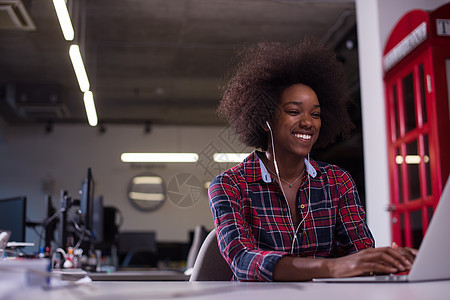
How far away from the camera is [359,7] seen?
463 cm

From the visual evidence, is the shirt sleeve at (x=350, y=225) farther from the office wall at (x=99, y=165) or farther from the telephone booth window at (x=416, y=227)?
the office wall at (x=99, y=165)

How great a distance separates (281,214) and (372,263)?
0.54 metres

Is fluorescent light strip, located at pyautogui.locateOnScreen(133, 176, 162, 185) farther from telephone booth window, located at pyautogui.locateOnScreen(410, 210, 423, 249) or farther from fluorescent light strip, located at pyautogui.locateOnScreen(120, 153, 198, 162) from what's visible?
telephone booth window, located at pyautogui.locateOnScreen(410, 210, 423, 249)

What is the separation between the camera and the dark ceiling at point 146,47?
5.86m

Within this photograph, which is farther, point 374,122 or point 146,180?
point 146,180

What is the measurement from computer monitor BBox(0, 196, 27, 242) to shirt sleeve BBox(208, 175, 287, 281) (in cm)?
179

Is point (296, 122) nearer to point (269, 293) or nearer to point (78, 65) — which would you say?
point (269, 293)

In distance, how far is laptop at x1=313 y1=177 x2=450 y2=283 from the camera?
102 centimetres

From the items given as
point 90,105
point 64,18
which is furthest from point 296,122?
point 90,105

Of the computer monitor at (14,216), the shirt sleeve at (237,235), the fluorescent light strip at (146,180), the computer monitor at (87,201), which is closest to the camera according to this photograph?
the shirt sleeve at (237,235)

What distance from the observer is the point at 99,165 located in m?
10.3

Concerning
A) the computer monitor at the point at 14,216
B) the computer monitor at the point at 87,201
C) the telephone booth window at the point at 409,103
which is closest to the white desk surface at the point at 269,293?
the computer monitor at the point at 14,216

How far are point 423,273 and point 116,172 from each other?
381 inches

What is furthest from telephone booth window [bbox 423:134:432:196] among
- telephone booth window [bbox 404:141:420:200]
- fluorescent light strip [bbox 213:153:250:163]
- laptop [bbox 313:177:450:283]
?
→ laptop [bbox 313:177:450:283]
